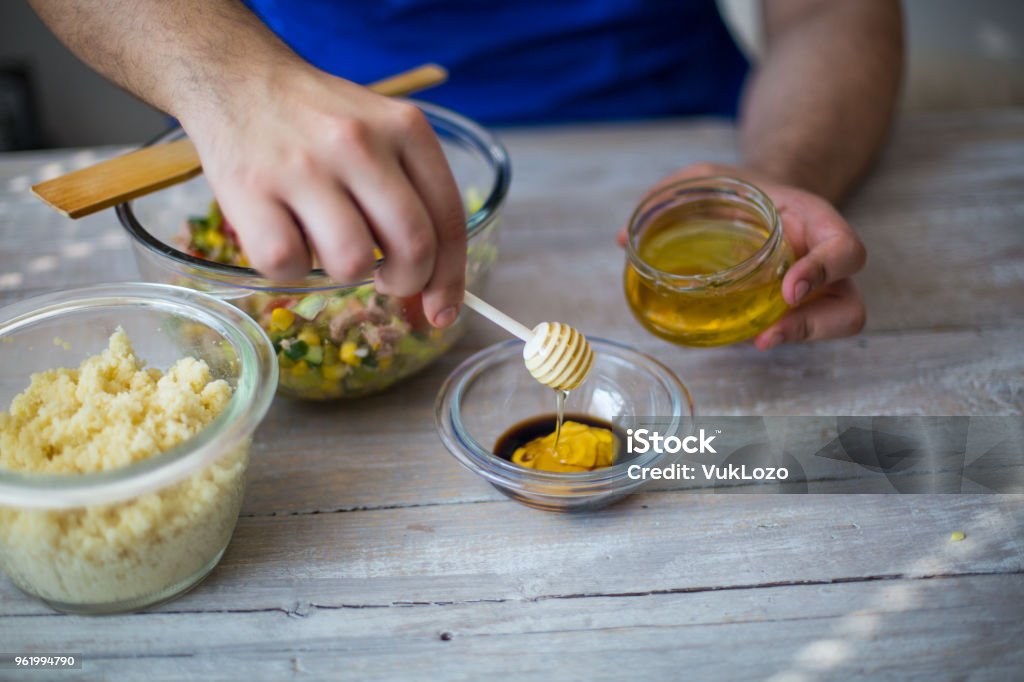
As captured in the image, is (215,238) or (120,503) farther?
(215,238)

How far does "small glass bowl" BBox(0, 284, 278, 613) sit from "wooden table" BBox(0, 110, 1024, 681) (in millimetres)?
60

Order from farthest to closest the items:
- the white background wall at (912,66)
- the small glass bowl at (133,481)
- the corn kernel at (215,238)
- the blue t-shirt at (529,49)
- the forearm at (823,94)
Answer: the white background wall at (912,66) < the blue t-shirt at (529,49) < the forearm at (823,94) < the corn kernel at (215,238) < the small glass bowl at (133,481)

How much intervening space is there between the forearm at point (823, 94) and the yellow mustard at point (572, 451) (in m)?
0.56

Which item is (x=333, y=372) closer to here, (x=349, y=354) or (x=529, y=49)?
(x=349, y=354)

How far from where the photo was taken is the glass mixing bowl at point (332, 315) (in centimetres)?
91

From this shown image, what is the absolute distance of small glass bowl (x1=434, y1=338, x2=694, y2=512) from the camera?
34.0 inches

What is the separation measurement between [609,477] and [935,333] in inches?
21.8

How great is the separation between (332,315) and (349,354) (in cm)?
5

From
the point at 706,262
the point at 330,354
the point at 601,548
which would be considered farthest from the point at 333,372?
the point at 706,262

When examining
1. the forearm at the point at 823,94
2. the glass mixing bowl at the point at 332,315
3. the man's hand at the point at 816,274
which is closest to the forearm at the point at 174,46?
the glass mixing bowl at the point at 332,315

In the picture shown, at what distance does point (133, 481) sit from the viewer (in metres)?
0.69

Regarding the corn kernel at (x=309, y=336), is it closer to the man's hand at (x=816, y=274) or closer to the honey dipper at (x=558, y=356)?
the honey dipper at (x=558, y=356)

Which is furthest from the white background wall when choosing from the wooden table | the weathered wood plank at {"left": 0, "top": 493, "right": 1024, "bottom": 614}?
the weathered wood plank at {"left": 0, "top": 493, "right": 1024, "bottom": 614}

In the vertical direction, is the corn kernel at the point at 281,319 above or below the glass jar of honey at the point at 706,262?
above
